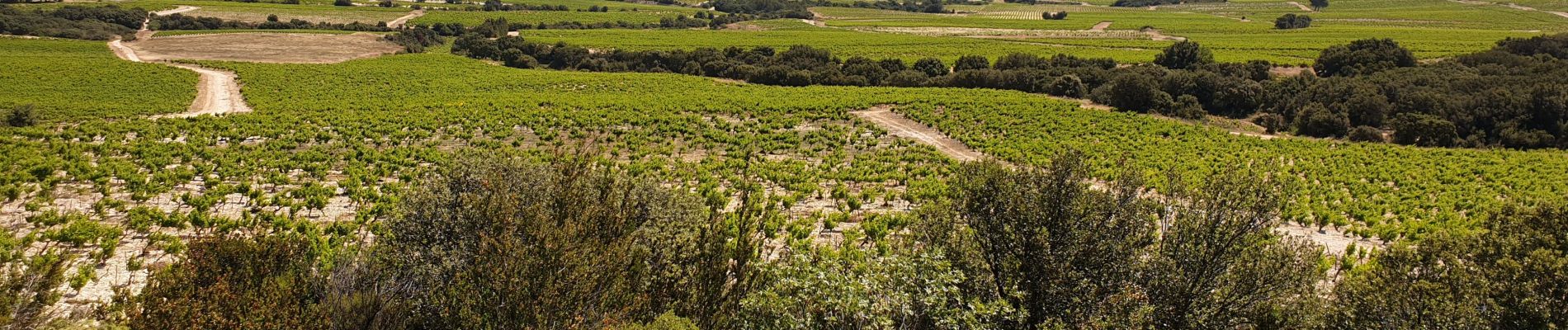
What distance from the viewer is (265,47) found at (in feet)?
282

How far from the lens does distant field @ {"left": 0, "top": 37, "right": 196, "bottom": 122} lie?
4484 cm

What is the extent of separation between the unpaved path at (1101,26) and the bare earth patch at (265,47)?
122 m

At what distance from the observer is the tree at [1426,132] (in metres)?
43.9

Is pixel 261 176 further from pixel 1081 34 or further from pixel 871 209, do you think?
pixel 1081 34

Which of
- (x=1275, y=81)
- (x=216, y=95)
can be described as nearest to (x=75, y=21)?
(x=216, y=95)

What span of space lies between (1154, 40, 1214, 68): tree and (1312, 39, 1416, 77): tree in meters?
10.5

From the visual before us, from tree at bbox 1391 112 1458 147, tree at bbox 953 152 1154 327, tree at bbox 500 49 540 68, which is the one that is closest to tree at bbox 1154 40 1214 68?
tree at bbox 1391 112 1458 147

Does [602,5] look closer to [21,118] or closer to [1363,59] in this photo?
[21,118]

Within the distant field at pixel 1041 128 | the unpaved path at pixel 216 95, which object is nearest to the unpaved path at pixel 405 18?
the distant field at pixel 1041 128

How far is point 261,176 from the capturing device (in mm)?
28484

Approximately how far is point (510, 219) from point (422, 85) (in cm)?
5887

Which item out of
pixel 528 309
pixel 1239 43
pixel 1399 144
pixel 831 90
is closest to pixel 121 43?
pixel 831 90

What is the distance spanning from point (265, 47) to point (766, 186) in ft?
281

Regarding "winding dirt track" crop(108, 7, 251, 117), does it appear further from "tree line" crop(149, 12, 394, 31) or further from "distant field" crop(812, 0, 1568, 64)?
"distant field" crop(812, 0, 1568, 64)
